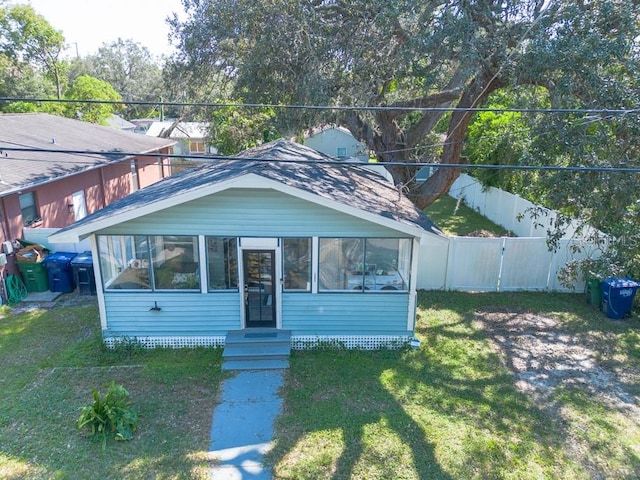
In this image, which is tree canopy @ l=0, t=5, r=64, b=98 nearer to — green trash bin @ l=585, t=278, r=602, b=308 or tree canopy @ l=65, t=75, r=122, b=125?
tree canopy @ l=65, t=75, r=122, b=125

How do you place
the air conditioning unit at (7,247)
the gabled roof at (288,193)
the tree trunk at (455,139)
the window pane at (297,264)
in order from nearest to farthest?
1. the gabled roof at (288,193)
2. the window pane at (297,264)
3. the tree trunk at (455,139)
4. the air conditioning unit at (7,247)

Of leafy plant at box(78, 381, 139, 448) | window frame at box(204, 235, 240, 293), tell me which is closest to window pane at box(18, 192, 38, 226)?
window frame at box(204, 235, 240, 293)

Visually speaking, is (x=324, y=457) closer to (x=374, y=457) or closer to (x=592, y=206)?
(x=374, y=457)

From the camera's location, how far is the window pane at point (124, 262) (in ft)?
27.9

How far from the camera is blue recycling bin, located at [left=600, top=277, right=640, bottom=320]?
34.0 feet

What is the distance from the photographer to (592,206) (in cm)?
795

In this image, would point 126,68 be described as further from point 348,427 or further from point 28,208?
point 348,427

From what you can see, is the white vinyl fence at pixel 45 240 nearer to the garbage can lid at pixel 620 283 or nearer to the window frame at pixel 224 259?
the window frame at pixel 224 259

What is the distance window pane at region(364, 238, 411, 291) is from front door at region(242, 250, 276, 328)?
1.89 metres

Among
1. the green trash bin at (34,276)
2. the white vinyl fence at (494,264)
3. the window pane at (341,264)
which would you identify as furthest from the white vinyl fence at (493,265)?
the green trash bin at (34,276)

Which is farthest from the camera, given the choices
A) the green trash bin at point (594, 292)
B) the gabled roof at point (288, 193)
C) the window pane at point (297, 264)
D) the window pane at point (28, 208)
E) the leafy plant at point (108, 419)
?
the window pane at point (28, 208)

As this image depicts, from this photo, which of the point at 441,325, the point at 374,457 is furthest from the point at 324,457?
the point at 441,325

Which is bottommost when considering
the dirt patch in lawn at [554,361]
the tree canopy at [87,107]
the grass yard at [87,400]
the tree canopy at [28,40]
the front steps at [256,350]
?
the dirt patch in lawn at [554,361]

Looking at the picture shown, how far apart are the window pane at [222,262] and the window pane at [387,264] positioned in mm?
2563
